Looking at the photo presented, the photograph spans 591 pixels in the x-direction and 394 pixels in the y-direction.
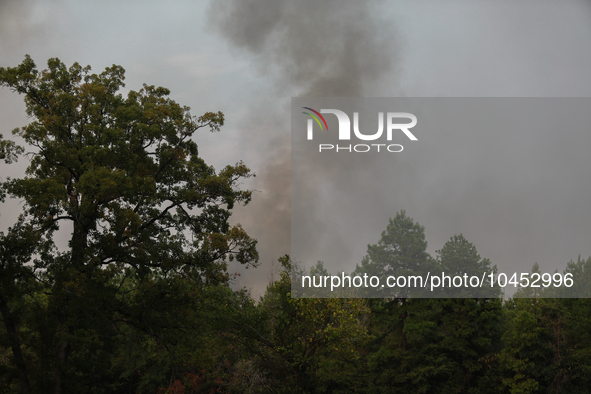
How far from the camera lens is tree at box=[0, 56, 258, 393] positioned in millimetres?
14969

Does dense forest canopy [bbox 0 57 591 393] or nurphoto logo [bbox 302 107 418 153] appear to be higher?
nurphoto logo [bbox 302 107 418 153]

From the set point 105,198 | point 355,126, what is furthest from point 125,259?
point 355,126

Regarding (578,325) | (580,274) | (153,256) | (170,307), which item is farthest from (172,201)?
(580,274)

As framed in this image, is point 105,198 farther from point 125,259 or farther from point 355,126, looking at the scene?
point 355,126

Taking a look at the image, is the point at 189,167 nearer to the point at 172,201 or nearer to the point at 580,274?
the point at 172,201

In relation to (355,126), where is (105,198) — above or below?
below

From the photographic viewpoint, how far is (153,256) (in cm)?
1642

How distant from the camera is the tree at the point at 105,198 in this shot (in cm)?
1497

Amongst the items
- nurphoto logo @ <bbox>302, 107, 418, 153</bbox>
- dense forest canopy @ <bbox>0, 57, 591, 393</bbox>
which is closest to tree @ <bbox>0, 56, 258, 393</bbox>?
dense forest canopy @ <bbox>0, 57, 591, 393</bbox>

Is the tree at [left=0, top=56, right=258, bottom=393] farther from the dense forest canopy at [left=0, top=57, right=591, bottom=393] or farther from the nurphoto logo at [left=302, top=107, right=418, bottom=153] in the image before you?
the nurphoto logo at [left=302, top=107, right=418, bottom=153]

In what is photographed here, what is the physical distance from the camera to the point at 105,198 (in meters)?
15.4

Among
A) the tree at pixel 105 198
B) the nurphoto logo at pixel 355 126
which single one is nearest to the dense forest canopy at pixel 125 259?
the tree at pixel 105 198

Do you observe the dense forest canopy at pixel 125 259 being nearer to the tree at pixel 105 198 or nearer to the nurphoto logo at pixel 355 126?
the tree at pixel 105 198

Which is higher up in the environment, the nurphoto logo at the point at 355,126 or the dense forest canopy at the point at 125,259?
the nurphoto logo at the point at 355,126
